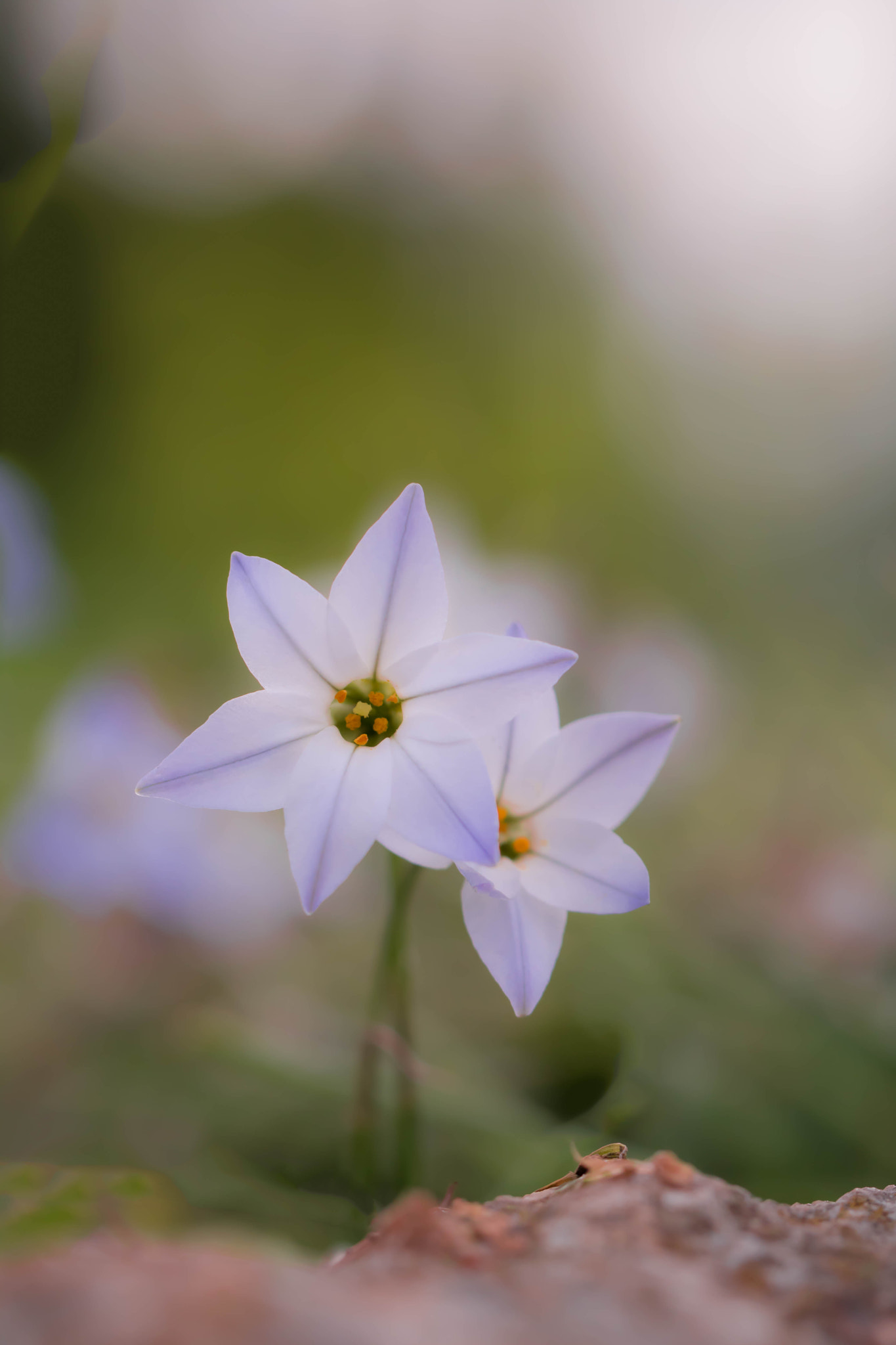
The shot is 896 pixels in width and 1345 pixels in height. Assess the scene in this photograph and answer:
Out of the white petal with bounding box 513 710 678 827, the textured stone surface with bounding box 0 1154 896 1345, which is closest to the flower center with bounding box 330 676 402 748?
the white petal with bounding box 513 710 678 827

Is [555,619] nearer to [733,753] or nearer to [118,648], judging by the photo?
[733,753]

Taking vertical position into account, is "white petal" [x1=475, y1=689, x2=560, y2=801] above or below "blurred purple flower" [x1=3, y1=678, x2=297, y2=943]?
above

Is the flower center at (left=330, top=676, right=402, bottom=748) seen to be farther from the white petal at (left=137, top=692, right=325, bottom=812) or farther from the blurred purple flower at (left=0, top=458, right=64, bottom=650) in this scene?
the blurred purple flower at (left=0, top=458, right=64, bottom=650)

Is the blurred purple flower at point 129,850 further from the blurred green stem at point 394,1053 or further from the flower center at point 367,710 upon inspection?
the flower center at point 367,710

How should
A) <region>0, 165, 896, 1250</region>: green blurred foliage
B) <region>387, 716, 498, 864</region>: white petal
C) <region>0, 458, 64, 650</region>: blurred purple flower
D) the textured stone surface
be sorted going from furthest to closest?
<region>0, 458, 64, 650</region>: blurred purple flower < <region>0, 165, 896, 1250</region>: green blurred foliage < <region>387, 716, 498, 864</region>: white petal < the textured stone surface

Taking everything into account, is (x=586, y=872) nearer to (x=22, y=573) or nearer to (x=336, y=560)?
(x=22, y=573)

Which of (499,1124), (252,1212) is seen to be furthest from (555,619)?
(252,1212)
